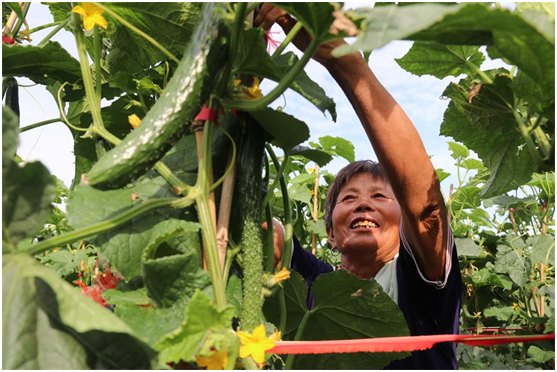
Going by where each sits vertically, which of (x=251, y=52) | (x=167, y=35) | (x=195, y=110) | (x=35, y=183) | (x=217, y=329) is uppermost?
(x=167, y=35)

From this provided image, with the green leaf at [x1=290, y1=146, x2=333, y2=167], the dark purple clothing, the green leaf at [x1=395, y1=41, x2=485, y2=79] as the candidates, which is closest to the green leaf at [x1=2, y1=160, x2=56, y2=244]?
the green leaf at [x1=290, y1=146, x2=333, y2=167]

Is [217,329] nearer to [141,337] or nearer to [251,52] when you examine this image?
[141,337]

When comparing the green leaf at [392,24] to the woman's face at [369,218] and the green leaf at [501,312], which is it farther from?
the green leaf at [501,312]

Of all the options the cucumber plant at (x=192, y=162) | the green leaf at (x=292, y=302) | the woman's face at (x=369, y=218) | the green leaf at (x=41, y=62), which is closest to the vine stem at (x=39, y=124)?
the cucumber plant at (x=192, y=162)

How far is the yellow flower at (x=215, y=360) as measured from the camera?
0.73 metres

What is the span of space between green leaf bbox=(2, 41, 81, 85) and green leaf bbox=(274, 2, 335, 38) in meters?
0.54

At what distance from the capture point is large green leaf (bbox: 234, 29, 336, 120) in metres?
0.86

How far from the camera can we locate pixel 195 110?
0.83m

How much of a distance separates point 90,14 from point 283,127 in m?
0.41

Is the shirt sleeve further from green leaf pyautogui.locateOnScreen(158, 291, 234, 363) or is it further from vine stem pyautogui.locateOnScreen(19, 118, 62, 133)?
green leaf pyautogui.locateOnScreen(158, 291, 234, 363)

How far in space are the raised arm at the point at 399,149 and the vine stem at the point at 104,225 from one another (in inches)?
17.7

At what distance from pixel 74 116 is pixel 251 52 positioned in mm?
835

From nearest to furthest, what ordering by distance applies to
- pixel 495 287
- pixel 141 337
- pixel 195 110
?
pixel 141 337 < pixel 195 110 < pixel 495 287

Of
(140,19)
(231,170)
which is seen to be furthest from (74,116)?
(231,170)
